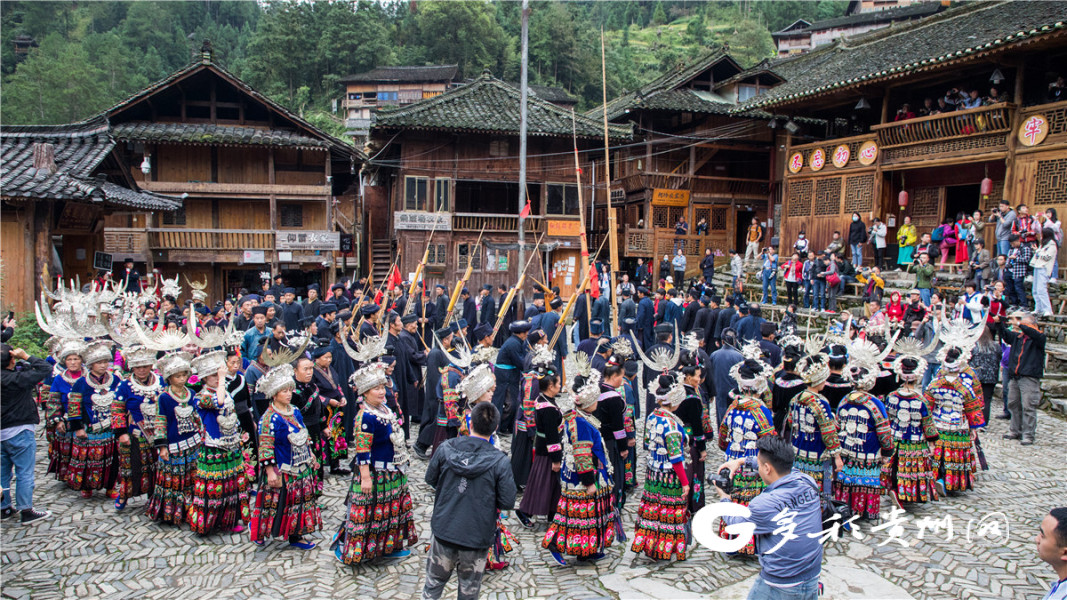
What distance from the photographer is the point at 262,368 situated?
22.2ft

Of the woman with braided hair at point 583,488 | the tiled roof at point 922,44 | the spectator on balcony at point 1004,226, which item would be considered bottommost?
the woman with braided hair at point 583,488

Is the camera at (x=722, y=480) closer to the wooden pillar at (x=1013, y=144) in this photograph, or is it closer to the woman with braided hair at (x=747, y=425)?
the woman with braided hair at (x=747, y=425)

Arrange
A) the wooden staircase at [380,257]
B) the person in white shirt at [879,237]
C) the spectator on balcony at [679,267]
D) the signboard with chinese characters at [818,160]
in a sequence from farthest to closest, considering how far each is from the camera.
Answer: the wooden staircase at [380,257], the spectator on balcony at [679,267], the signboard with chinese characters at [818,160], the person in white shirt at [879,237]

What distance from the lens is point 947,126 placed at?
52.7 feet

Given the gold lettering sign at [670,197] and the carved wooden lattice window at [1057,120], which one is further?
the gold lettering sign at [670,197]

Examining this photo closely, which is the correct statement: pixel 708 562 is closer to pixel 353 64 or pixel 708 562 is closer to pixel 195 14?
pixel 353 64

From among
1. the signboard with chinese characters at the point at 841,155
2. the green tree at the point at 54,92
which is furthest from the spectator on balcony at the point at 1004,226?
the green tree at the point at 54,92

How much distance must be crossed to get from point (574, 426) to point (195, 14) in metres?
63.4

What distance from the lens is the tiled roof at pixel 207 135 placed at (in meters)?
19.9

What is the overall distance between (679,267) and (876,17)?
141 feet

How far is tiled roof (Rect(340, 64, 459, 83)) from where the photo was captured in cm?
4078

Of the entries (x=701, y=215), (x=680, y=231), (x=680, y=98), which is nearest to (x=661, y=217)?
(x=680, y=231)

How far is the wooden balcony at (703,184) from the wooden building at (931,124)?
9.68 ft

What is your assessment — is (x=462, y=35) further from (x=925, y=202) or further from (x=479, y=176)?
(x=925, y=202)
